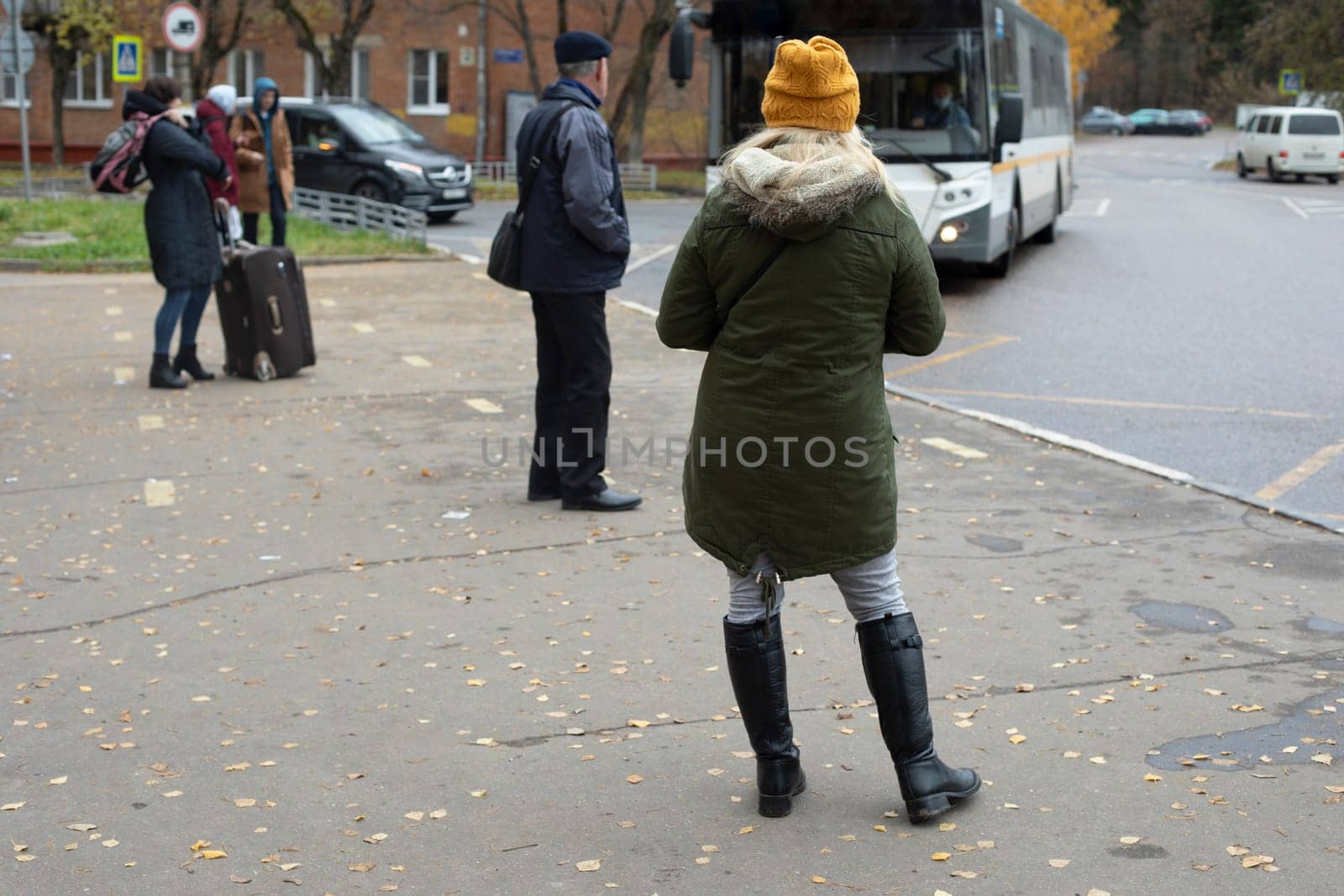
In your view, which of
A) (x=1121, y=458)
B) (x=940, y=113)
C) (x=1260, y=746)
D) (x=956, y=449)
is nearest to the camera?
(x=1260, y=746)

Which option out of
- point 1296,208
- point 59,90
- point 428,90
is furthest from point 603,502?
point 428,90

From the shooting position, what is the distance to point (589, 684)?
494 cm

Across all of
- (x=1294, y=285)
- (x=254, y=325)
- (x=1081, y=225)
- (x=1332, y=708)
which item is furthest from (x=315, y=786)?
(x=1081, y=225)

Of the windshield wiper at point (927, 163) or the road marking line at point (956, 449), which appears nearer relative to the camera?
the road marking line at point (956, 449)

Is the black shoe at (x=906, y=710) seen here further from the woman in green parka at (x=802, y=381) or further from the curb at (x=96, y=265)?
the curb at (x=96, y=265)

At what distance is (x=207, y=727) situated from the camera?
15.1ft

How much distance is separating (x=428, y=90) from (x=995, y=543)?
37924 mm

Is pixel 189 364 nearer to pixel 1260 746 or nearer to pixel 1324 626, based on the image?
pixel 1324 626

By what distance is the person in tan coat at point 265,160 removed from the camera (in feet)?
55.1

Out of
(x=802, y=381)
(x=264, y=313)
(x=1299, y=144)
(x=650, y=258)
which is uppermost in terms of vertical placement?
(x=1299, y=144)

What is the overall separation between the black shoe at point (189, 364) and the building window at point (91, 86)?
116ft

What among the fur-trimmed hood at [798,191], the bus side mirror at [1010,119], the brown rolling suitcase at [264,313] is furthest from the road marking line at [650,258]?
the fur-trimmed hood at [798,191]

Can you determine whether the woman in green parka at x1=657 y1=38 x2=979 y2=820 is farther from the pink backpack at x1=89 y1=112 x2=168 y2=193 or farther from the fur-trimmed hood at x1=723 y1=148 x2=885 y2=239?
the pink backpack at x1=89 y1=112 x2=168 y2=193

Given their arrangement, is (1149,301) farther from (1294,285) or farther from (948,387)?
(948,387)
